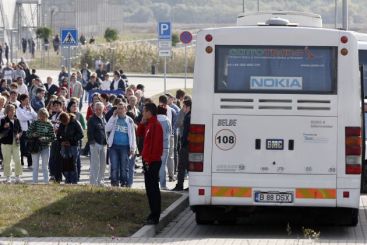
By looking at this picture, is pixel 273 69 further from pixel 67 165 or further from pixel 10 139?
pixel 10 139

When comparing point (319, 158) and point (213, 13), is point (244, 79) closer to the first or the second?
point (319, 158)

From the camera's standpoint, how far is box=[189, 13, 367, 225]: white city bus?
16812mm

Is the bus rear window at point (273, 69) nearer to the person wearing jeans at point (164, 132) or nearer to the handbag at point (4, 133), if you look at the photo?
the person wearing jeans at point (164, 132)

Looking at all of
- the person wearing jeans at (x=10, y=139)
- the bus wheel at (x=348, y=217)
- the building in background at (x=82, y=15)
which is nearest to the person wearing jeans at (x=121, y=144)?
the person wearing jeans at (x=10, y=139)

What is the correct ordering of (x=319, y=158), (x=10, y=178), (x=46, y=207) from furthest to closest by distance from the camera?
(x=10, y=178) < (x=46, y=207) < (x=319, y=158)

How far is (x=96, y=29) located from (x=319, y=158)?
113611 mm

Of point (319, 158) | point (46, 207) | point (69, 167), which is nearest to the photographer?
point (319, 158)

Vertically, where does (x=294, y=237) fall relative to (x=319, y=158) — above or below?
below

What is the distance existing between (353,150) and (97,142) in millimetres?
7604

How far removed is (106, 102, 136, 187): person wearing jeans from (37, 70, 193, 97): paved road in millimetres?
32650

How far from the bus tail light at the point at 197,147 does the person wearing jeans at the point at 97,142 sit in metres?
6.52

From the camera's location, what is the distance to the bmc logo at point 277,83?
17.0 meters

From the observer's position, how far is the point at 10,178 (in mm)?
25109

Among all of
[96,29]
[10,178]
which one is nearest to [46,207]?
[10,178]
